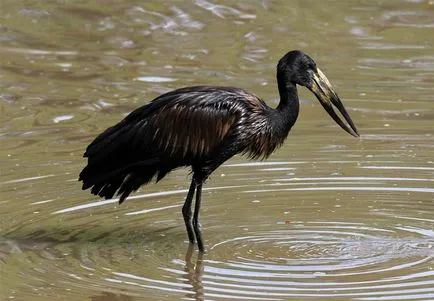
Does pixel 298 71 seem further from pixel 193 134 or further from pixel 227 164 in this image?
pixel 227 164

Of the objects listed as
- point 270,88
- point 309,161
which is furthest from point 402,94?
point 309,161

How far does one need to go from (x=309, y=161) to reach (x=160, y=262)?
9.66ft

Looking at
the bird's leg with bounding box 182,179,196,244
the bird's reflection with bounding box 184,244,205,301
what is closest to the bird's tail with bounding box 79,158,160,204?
the bird's leg with bounding box 182,179,196,244

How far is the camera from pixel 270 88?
15695mm

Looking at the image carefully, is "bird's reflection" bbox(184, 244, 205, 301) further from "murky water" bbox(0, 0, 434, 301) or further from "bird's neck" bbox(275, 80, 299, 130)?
"bird's neck" bbox(275, 80, 299, 130)

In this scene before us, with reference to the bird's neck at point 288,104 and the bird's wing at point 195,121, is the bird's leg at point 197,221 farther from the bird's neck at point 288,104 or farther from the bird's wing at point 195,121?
the bird's neck at point 288,104

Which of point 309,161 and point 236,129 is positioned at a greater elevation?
point 236,129

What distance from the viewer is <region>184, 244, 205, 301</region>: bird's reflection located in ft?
31.3

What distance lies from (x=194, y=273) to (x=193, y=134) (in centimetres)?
125

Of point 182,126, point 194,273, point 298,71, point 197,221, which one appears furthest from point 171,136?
point 194,273

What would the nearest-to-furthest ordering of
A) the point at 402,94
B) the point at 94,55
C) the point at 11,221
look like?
the point at 11,221 → the point at 402,94 → the point at 94,55

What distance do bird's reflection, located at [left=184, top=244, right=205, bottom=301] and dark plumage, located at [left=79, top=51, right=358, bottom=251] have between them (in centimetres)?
16

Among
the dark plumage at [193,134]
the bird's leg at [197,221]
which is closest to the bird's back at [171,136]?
the dark plumage at [193,134]

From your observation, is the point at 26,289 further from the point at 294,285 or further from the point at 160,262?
the point at 294,285
